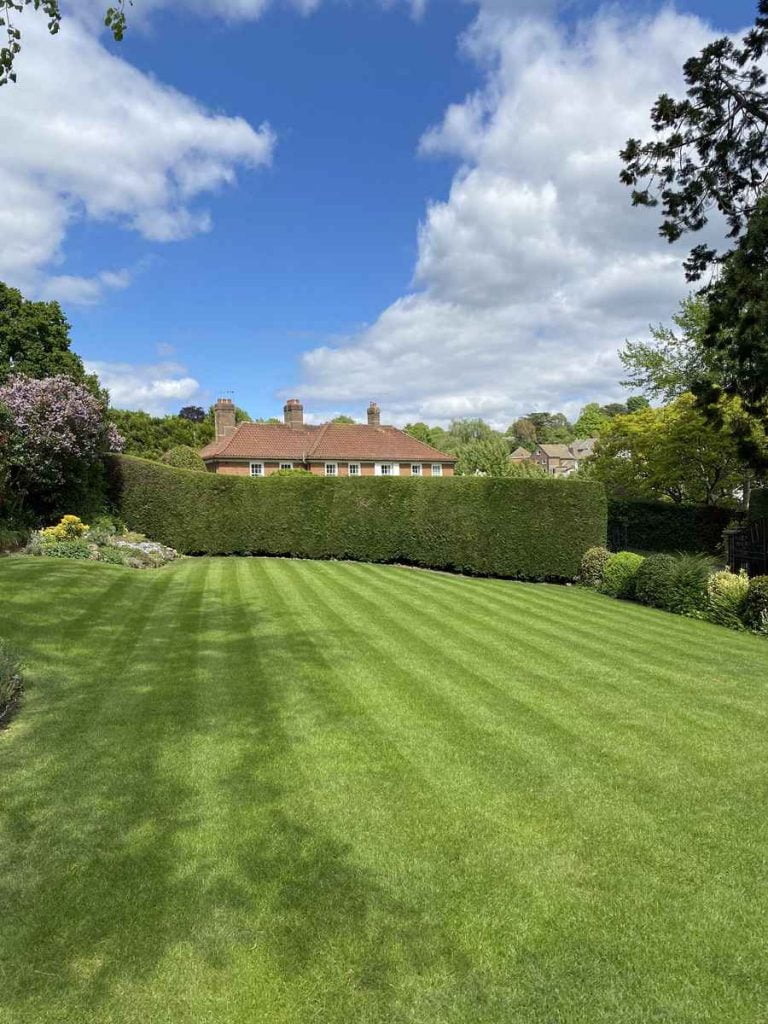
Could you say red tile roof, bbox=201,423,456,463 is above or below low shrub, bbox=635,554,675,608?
above

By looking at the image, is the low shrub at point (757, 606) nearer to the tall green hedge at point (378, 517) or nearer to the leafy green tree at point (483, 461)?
the tall green hedge at point (378, 517)

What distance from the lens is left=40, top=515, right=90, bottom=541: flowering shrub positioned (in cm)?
1557

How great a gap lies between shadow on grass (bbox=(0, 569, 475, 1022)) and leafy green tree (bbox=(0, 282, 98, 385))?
16.5m

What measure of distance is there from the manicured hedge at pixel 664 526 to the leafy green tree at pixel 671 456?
242 cm

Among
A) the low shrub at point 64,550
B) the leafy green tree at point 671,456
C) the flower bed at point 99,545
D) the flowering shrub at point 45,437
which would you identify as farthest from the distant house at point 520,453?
the low shrub at point 64,550

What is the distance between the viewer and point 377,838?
150 inches

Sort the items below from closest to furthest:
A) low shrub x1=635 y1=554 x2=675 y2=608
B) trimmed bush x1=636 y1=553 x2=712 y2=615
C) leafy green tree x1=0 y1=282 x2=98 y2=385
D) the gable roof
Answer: trimmed bush x1=636 y1=553 x2=712 y2=615 < low shrub x1=635 y1=554 x2=675 y2=608 < leafy green tree x1=0 y1=282 x2=98 y2=385 < the gable roof

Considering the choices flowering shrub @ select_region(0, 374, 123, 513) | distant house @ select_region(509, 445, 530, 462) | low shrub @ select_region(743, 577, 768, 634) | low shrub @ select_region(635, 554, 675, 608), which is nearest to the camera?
low shrub @ select_region(743, 577, 768, 634)

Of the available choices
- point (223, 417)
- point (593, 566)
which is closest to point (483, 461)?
point (223, 417)

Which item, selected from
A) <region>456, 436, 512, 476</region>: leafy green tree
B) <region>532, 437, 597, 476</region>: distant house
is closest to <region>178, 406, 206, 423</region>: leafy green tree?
<region>456, 436, 512, 476</region>: leafy green tree

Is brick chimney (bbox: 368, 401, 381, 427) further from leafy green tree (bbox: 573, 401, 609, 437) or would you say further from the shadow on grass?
leafy green tree (bbox: 573, 401, 609, 437)

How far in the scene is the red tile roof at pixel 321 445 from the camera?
3886 centimetres

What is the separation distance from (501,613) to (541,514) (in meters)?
6.69

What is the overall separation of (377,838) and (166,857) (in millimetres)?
1268
